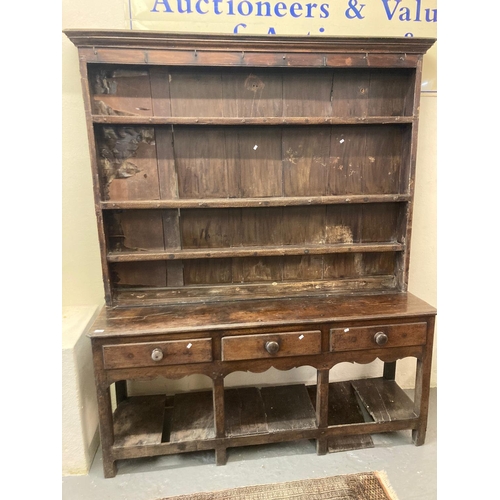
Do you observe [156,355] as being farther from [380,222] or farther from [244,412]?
[380,222]

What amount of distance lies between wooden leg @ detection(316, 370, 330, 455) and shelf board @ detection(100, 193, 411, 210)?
0.86m

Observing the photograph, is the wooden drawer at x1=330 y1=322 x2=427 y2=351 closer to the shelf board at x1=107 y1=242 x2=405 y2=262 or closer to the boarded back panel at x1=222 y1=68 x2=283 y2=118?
the shelf board at x1=107 y1=242 x2=405 y2=262

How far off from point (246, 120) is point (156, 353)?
3.84 ft


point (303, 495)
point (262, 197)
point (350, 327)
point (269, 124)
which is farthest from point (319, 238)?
point (303, 495)

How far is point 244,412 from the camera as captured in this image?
1.95 m

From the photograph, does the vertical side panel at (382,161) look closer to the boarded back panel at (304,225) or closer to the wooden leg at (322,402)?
the boarded back panel at (304,225)

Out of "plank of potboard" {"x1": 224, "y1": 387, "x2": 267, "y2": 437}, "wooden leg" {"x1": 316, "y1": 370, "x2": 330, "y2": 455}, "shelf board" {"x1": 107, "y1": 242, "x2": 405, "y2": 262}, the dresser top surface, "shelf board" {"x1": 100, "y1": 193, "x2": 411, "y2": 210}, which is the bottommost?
"plank of potboard" {"x1": 224, "y1": 387, "x2": 267, "y2": 437}

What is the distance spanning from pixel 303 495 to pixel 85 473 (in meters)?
1.06

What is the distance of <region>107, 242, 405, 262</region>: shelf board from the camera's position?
1806 millimetres

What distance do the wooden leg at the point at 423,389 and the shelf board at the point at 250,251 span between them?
473 mm

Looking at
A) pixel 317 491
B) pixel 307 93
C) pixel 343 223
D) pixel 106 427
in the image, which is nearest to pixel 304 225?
pixel 343 223

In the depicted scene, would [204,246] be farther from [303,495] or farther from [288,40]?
[303,495]

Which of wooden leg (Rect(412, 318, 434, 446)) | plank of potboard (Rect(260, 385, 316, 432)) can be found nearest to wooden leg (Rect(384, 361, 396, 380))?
wooden leg (Rect(412, 318, 434, 446))

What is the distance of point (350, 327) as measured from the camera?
1.72m
